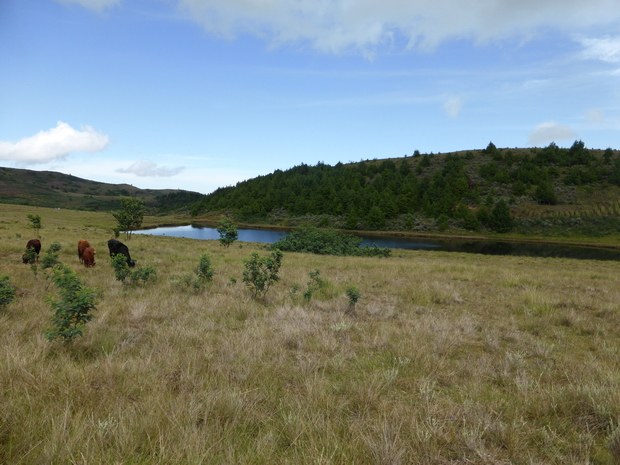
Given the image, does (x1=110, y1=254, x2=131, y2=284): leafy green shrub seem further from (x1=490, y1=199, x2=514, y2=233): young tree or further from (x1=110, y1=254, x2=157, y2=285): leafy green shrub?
(x1=490, y1=199, x2=514, y2=233): young tree

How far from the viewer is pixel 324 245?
117ft

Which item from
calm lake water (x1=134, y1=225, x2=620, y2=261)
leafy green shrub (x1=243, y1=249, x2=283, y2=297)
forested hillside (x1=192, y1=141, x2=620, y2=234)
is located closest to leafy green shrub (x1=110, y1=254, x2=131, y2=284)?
leafy green shrub (x1=243, y1=249, x2=283, y2=297)

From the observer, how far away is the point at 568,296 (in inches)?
418

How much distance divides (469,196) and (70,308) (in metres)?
114

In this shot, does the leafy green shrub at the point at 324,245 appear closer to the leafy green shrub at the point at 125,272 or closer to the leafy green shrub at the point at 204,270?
the leafy green shrub at the point at 204,270

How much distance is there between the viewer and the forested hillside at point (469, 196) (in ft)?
277

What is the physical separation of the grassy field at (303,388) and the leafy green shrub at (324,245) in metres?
25.8

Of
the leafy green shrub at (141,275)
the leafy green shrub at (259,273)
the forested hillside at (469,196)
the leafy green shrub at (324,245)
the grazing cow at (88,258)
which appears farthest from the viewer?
the forested hillside at (469,196)

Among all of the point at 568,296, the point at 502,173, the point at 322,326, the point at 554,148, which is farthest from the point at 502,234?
the point at 322,326

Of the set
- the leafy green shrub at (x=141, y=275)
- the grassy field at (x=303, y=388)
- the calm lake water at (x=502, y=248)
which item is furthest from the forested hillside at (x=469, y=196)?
the grassy field at (x=303, y=388)

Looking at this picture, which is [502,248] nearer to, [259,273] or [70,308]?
[259,273]

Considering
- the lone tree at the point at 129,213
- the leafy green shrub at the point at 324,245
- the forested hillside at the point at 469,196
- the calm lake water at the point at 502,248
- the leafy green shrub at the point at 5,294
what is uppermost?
the forested hillside at the point at 469,196

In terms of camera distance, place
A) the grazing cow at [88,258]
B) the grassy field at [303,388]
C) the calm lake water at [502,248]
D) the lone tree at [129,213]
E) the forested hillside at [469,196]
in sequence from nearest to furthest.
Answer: the grassy field at [303,388] < the grazing cow at [88,258] < the lone tree at [129,213] < the calm lake water at [502,248] < the forested hillside at [469,196]

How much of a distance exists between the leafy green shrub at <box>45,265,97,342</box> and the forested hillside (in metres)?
93.0
